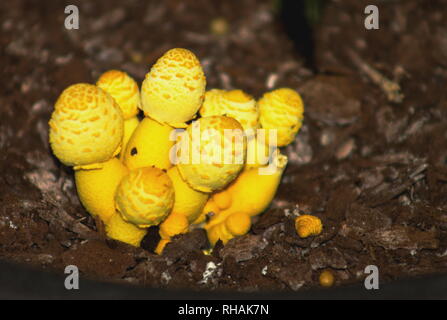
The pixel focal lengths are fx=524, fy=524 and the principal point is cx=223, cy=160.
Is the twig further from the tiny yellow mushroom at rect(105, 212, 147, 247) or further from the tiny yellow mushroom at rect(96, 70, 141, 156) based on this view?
the tiny yellow mushroom at rect(105, 212, 147, 247)

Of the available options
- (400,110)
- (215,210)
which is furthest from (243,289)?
(400,110)

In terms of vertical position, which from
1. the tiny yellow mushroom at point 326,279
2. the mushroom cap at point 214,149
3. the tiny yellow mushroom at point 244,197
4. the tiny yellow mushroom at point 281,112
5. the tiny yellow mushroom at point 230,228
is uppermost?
the tiny yellow mushroom at point 281,112

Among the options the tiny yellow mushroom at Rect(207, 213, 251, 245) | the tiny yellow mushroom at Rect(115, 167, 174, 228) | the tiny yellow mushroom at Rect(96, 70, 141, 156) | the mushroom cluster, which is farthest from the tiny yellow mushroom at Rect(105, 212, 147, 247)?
the tiny yellow mushroom at Rect(96, 70, 141, 156)

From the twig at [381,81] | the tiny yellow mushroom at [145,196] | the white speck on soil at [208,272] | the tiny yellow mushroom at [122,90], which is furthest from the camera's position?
the twig at [381,81]

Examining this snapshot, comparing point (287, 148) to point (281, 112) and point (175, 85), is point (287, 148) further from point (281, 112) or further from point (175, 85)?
point (175, 85)

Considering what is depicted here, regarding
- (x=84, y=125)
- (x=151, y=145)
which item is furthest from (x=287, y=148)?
(x=84, y=125)

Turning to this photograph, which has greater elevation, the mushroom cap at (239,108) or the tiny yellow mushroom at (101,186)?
the mushroom cap at (239,108)

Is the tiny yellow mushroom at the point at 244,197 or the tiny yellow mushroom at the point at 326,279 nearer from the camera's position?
the tiny yellow mushroom at the point at 326,279

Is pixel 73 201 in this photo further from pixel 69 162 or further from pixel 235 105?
pixel 235 105

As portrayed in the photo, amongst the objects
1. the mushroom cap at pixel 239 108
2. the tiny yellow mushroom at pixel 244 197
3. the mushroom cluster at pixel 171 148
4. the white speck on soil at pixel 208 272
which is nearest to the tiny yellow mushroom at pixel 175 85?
the mushroom cluster at pixel 171 148

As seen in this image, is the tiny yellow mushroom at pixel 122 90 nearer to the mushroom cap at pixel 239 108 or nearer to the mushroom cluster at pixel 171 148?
the mushroom cluster at pixel 171 148
